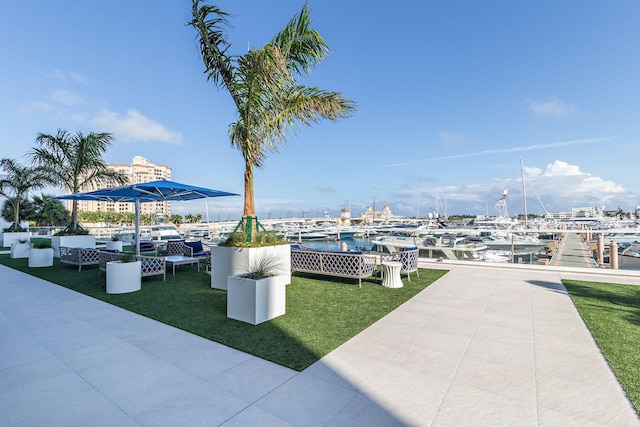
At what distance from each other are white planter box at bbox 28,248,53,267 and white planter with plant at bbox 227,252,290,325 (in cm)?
884

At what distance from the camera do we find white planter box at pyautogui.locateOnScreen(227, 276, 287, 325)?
415cm

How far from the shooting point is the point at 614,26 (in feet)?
31.6

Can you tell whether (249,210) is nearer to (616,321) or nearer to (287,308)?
(287,308)

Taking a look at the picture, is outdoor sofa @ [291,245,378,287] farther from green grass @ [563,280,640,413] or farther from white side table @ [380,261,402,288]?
green grass @ [563,280,640,413]

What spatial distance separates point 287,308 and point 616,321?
16.2ft

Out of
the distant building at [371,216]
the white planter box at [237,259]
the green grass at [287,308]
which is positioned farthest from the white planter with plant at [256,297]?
the distant building at [371,216]

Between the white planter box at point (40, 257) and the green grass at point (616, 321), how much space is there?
43.6ft

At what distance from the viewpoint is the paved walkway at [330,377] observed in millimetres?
2133

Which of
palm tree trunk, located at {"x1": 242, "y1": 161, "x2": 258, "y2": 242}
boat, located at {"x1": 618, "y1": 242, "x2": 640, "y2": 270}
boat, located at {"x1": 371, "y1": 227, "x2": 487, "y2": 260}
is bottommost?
boat, located at {"x1": 618, "y1": 242, "x2": 640, "y2": 270}

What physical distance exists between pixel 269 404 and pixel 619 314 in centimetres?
554

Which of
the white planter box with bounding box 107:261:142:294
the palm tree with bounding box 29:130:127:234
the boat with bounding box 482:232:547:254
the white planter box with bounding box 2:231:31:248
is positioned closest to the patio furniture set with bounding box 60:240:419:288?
the white planter box with bounding box 107:261:142:294

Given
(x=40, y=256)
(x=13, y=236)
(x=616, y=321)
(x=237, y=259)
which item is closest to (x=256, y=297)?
(x=237, y=259)

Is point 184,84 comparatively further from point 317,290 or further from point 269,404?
point 269,404

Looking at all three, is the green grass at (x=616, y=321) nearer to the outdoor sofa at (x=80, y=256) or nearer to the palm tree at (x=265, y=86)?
the palm tree at (x=265, y=86)
